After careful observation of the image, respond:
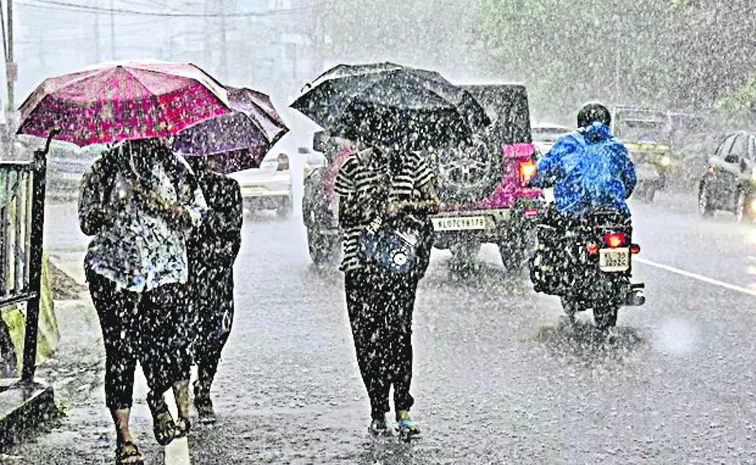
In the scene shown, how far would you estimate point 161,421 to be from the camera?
6199 mm

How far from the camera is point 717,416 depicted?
23.2 ft

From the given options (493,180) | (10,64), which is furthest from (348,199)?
(10,64)

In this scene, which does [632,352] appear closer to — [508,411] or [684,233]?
[508,411]

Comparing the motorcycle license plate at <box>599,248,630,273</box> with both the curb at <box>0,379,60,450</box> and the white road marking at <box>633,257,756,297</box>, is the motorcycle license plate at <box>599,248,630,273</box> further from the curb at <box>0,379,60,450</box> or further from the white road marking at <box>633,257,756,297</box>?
the curb at <box>0,379,60,450</box>

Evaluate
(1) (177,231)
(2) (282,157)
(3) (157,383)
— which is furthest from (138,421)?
(2) (282,157)

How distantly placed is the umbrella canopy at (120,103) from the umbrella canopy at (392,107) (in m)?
0.84

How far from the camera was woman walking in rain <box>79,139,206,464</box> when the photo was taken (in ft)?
18.7

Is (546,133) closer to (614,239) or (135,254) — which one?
(614,239)

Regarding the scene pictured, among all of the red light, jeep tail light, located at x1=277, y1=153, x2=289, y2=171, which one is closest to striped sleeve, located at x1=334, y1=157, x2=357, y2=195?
the red light

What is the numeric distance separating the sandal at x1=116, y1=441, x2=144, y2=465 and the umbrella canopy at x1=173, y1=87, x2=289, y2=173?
67.4 inches

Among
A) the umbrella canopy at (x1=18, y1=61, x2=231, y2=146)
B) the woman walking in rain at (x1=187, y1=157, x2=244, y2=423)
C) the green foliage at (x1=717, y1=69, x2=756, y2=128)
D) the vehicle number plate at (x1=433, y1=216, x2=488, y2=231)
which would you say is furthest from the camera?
the green foliage at (x1=717, y1=69, x2=756, y2=128)

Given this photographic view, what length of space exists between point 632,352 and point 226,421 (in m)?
3.40

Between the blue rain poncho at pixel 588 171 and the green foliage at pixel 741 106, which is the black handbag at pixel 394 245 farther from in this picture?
the green foliage at pixel 741 106

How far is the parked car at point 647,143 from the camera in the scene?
28312mm
